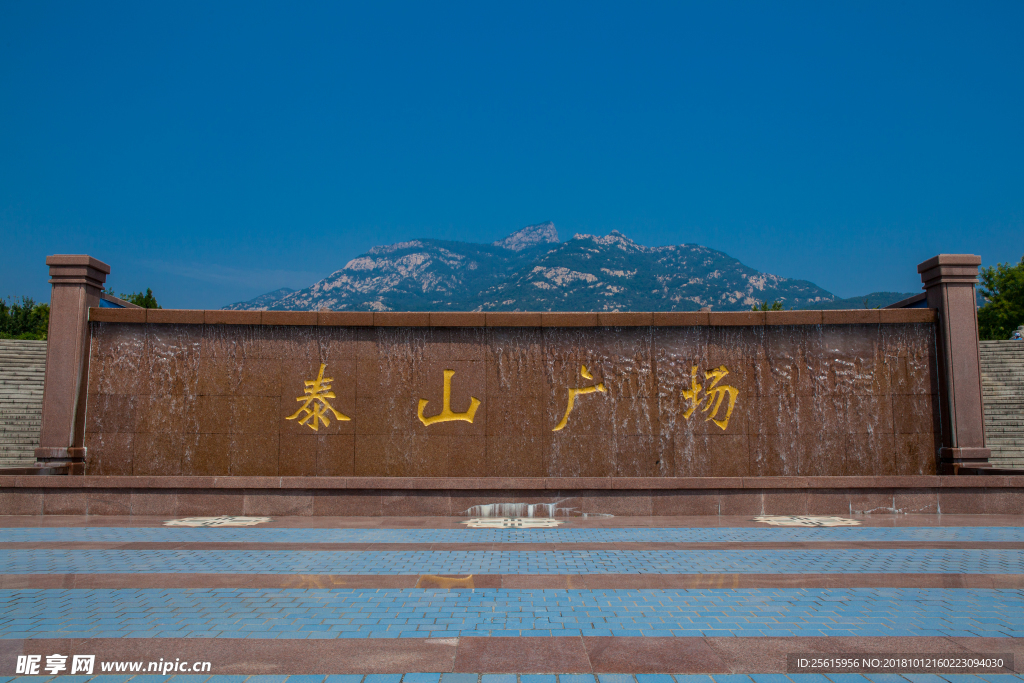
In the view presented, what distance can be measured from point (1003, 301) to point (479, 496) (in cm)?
4956

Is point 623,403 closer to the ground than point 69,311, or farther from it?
closer to the ground

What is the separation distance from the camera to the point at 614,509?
417 inches

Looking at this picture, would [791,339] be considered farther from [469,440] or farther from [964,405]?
[469,440]

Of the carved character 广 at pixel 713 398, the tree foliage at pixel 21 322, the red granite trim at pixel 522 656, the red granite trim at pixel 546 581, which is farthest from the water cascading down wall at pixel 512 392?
the tree foliage at pixel 21 322

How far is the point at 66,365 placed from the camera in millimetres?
11555

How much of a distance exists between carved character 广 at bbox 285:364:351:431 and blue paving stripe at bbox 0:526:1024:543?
2.61 meters

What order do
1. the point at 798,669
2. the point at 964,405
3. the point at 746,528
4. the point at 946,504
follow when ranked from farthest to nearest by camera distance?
the point at 964,405 < the point at 946,504 < the point at 746,528 < the point at 798,669

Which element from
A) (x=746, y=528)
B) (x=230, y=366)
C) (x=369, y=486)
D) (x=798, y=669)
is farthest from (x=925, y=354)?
→ (x=230, y=366)

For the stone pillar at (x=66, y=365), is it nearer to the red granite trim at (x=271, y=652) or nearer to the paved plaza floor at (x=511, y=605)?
the paved plaza floor at (x=511, y=605)

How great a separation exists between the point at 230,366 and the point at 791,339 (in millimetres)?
11220

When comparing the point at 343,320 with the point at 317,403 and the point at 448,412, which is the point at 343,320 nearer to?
the point at 317,403

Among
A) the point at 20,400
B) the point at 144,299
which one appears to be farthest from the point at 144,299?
the point at 20,400

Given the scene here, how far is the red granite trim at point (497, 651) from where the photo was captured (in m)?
4.14

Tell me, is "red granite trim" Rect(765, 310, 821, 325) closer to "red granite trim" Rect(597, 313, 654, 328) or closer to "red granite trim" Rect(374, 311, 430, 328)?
"red granite trim" Rect(597, 313, 654, 328)
